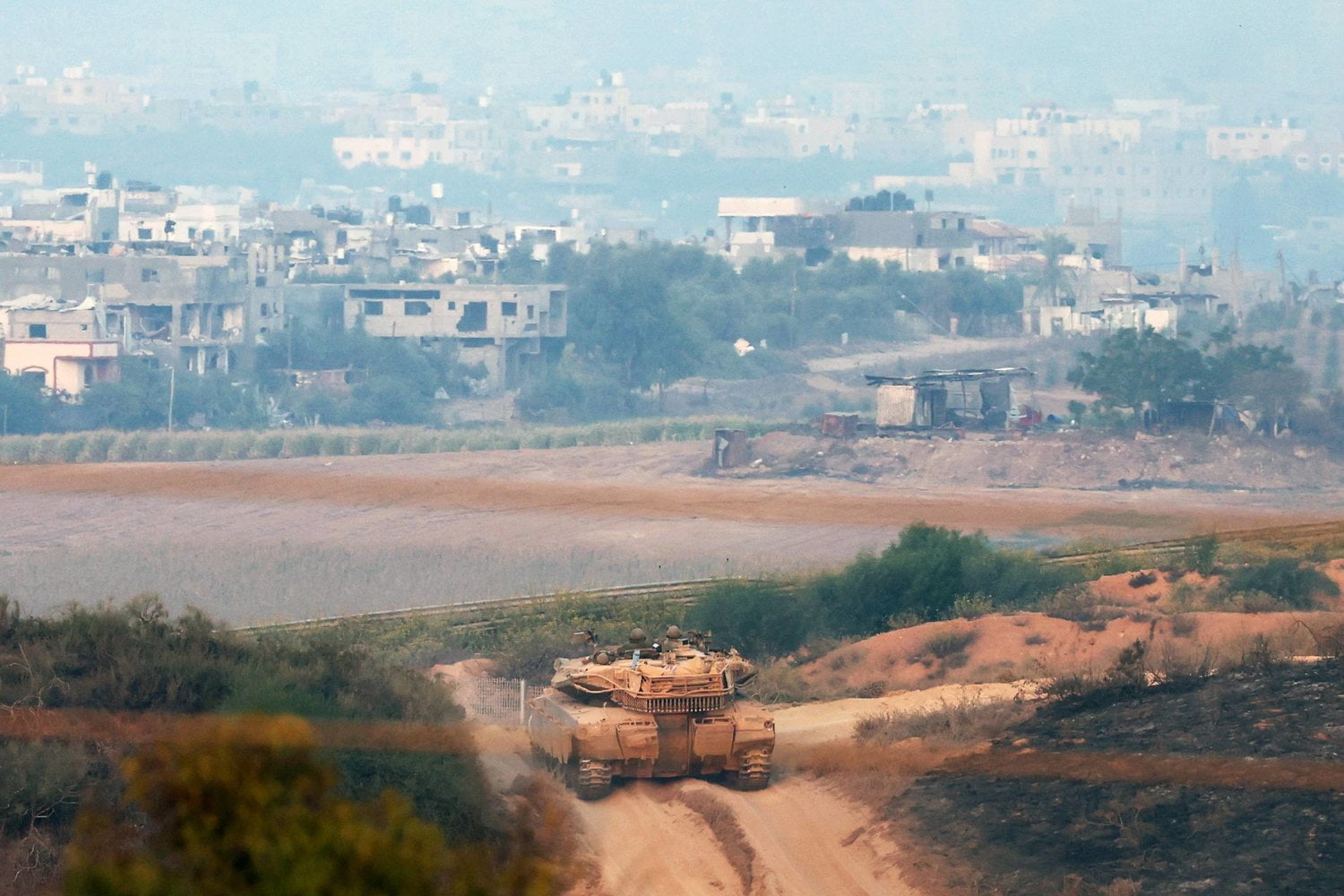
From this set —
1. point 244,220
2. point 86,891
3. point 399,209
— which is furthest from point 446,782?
point 399,209

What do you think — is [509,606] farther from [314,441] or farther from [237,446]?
[314,441]

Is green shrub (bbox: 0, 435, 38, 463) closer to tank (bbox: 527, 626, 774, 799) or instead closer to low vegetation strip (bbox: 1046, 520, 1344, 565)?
low vegetation strip (bbox: 1046, 520, 1344, 565)

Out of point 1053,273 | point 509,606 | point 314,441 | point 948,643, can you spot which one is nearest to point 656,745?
point 948,643

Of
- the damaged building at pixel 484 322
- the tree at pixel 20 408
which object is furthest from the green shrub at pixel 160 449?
the damaged building at pixel 484 322

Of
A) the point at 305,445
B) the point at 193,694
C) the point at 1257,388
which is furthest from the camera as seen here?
the point at 305,445

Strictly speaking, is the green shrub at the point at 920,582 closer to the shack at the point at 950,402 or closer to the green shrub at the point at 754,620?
the green shrub at the point at 754,620
